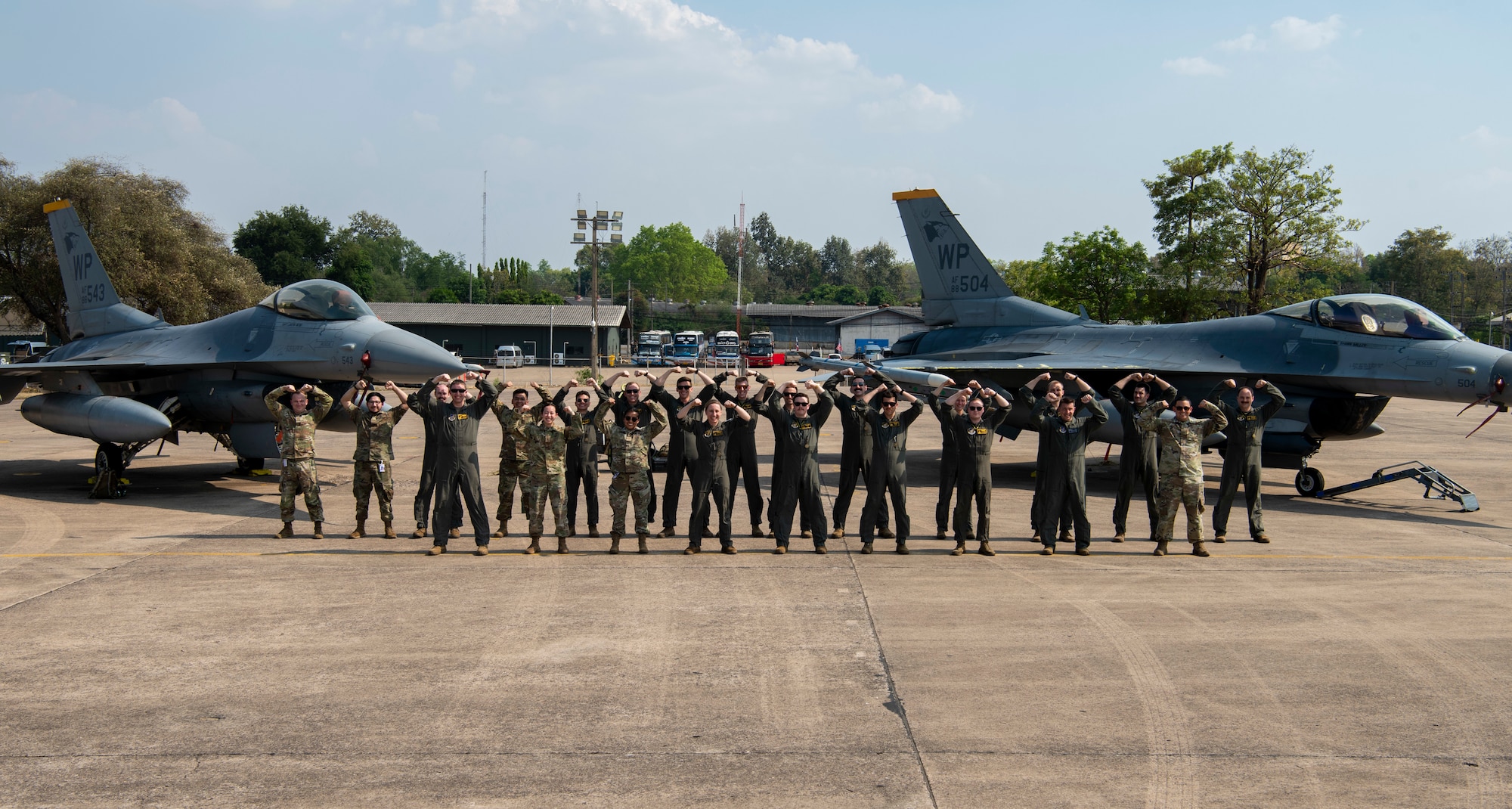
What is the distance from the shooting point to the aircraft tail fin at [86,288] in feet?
57.8

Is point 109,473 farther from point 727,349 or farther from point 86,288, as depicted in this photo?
point 727,349

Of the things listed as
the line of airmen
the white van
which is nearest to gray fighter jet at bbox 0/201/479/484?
the line of airmen

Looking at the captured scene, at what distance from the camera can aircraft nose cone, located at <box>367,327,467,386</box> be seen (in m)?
14.0

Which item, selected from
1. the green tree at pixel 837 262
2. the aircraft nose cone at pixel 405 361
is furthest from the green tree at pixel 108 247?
the green tree at pixel 837 262

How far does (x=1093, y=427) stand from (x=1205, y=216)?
107ft

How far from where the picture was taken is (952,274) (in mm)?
19953

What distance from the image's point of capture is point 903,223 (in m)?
20.5

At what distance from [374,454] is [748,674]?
19.9 feet

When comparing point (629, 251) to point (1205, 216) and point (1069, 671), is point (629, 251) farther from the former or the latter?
point (1069, 671)

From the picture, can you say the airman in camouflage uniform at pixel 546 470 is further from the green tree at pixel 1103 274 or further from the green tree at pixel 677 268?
the green tree at pixel 677 268

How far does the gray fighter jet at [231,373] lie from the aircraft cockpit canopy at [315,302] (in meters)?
0.01

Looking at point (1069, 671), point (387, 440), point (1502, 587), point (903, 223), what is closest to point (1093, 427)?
point (1502, 587)

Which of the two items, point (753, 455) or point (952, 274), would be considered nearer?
point (753, 455)

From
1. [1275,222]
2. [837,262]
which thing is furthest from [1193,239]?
[837,262]
